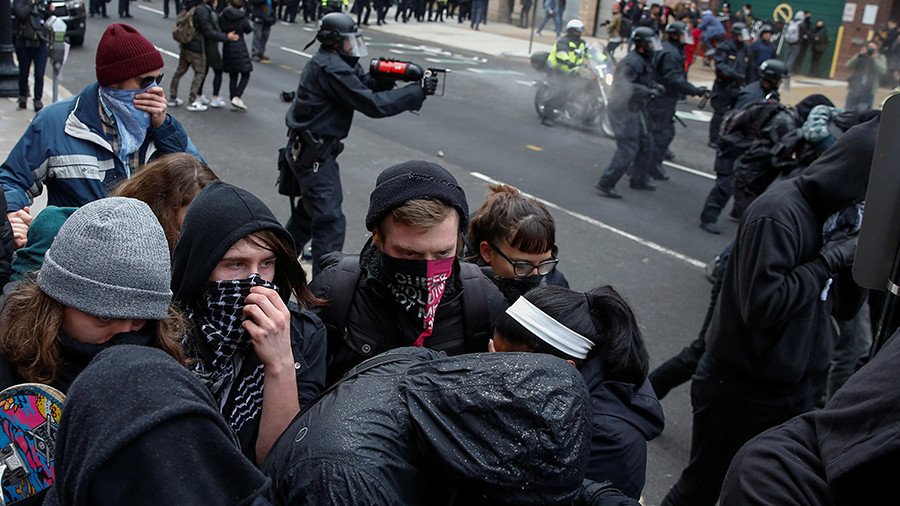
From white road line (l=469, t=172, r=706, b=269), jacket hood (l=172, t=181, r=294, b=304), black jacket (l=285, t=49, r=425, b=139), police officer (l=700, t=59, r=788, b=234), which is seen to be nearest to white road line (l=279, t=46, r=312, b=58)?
white road line (l=469, t=172, r=706, b=269)

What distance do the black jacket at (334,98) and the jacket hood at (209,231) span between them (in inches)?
152

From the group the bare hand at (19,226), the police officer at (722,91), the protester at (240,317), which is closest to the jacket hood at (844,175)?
the protester at (240,317)

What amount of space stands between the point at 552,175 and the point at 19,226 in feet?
27.7

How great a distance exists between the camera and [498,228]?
3291mm

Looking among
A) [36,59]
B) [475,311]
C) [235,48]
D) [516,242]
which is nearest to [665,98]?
[235,48]

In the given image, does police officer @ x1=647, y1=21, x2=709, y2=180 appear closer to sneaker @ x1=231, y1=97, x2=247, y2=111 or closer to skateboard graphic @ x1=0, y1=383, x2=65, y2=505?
sneaker @ x1=231, y1=97, x2=247, y2=111

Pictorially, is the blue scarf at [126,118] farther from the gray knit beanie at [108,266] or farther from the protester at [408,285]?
the gray knit beanie at [108,266]

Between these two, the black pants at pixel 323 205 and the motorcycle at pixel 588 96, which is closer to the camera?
the black pants at pixel 323 205

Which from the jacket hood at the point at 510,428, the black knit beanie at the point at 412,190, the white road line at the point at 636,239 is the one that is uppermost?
the black knit beanie at the point at 412,190

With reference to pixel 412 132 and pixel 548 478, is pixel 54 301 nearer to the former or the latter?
pixel 548 478

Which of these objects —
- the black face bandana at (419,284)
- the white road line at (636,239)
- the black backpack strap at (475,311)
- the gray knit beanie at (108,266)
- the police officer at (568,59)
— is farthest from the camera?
the police officer at (568,59)

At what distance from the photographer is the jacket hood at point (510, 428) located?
4.53 ft

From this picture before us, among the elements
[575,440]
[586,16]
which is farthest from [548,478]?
[586,16]

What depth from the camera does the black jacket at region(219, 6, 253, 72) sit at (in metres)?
12.5
